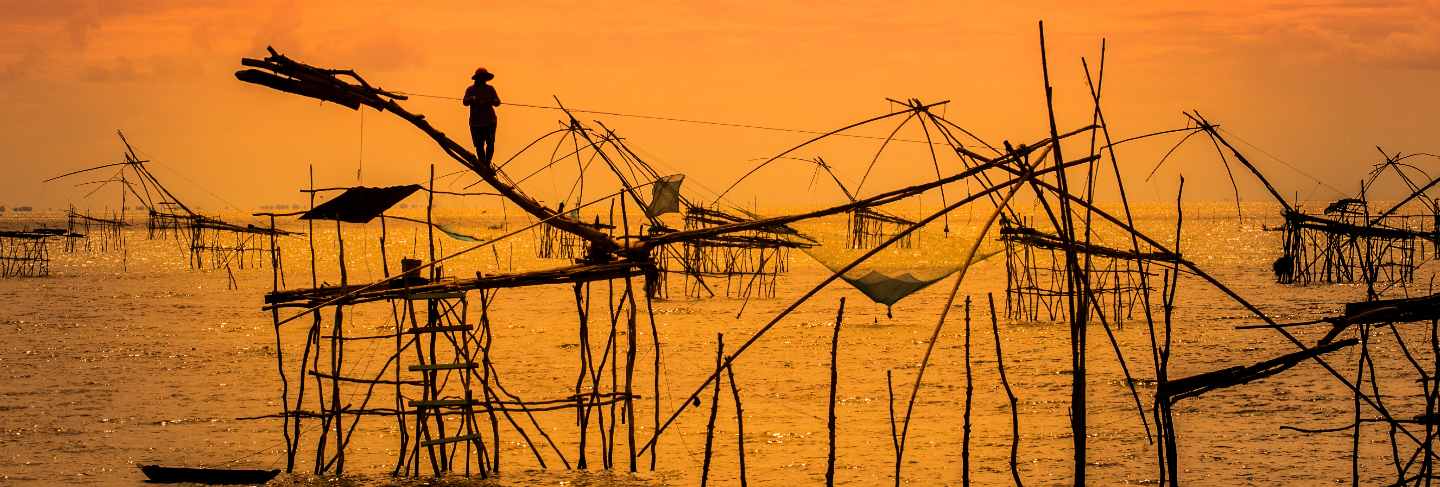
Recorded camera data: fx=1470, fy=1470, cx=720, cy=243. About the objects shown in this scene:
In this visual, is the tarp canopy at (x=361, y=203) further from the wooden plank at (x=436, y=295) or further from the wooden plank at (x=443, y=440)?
the wooden plank at (x=443, y=440)

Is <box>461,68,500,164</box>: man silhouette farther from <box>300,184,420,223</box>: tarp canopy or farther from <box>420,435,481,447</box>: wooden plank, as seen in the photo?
<box>420,435,481,447</box>: wooden plank

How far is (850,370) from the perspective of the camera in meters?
11.9

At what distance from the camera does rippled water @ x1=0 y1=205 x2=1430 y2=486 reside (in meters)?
8.17

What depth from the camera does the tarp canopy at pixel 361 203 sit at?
20.7 feet

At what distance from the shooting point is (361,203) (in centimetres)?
645

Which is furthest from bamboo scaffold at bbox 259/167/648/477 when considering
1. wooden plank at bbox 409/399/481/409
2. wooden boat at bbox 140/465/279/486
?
wooden boat at bbox 140/465/279/486

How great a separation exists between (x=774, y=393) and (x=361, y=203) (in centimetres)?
491

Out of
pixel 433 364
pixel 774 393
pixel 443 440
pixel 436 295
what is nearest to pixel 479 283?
pixel 436 295

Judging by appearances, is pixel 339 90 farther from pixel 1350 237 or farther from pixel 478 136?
pixel 1350 237

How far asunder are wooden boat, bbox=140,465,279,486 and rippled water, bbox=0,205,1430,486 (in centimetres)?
26

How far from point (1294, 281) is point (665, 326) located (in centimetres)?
1092

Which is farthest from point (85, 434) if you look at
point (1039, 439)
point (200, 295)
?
point (200, 295)

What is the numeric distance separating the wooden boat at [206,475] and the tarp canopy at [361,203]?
1.78m

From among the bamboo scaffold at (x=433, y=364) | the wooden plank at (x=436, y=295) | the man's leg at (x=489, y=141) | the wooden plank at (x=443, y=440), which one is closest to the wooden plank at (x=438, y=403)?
the bamboo scaffold at (x=433, y=364)
